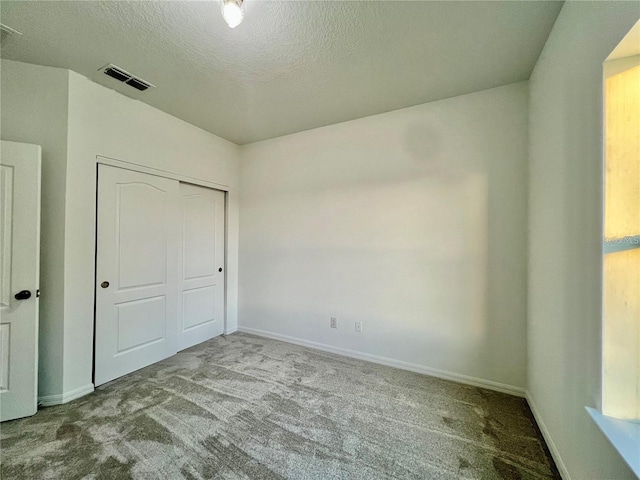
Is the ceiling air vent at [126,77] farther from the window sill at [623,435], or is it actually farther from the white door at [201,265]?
the window sill at [623,435]

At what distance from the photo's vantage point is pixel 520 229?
2.18 metres

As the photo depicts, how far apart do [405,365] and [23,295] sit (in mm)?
3349

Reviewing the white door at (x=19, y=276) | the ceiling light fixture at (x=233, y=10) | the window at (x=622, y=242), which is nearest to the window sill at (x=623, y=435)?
Answer: the window at (x=622, y=242)

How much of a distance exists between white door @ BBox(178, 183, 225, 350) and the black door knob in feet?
4.22

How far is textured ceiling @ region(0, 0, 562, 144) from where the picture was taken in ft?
5.04

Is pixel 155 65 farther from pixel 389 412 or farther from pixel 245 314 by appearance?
pixel 389 412

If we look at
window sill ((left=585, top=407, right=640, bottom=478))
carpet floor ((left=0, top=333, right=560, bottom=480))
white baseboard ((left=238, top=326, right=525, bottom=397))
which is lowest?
carpet floor ((left=0, top=333, right=560, bottom=480))

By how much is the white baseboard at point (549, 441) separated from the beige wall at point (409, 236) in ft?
0.76

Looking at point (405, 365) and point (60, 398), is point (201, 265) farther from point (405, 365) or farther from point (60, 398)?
point (405, 365)

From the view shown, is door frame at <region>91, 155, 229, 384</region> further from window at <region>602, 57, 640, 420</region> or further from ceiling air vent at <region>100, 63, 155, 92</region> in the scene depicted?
window at <region>602, 57, 640, 420</region>

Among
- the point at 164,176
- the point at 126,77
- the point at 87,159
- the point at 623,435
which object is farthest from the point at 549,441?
the point at 126,77

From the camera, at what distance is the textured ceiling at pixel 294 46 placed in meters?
1.54

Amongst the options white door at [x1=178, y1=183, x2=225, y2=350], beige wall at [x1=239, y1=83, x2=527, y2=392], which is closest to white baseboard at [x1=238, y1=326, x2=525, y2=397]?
beige wall at [x1=239, y1=83, x2=527, y2=392]

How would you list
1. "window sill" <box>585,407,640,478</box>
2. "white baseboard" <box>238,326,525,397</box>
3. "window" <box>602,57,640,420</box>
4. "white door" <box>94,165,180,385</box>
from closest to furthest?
1. "window sill" <box>585,407,640,478</box>
2. "window" <box>602,57,640,420</box>
3. "white baseboard" <box>238,326,525,397</box>
4. "white door" <box>94,165,180,385</box>
